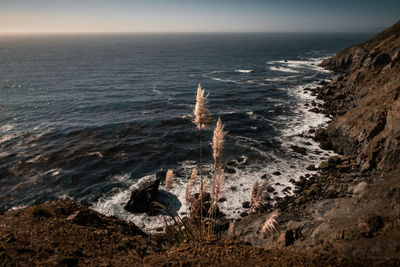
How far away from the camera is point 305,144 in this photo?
91.9ft

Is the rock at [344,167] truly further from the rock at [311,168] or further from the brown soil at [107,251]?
the brown soil at [107,251]

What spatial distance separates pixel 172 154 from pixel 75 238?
20.2 m

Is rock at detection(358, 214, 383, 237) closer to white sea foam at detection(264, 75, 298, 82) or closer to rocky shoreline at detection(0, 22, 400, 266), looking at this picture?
rocky shoreline at detection(0, 22, 400, 266)

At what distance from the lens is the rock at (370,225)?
674 cm

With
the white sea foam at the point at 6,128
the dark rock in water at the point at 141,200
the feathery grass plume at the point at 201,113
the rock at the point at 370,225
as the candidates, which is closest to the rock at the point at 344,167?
the rock at the point at 370,225

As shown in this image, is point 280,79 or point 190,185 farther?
point 280,79

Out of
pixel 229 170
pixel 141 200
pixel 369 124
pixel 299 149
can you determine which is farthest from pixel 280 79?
pixel 141 200

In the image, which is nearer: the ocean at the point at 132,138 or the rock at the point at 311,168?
the ocean at the point at 132,138

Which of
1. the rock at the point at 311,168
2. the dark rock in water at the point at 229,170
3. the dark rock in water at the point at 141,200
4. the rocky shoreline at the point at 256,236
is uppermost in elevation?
the rocky shoreline at the point at 256,236

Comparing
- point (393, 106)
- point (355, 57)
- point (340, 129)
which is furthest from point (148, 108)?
point (355, 57)

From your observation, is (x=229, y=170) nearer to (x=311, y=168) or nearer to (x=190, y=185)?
(x=311, y=168)

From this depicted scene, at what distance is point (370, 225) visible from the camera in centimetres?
697

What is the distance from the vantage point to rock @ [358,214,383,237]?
6.74 meters

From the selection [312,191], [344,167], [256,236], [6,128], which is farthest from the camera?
[6,128]
